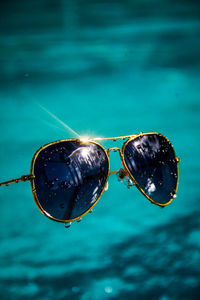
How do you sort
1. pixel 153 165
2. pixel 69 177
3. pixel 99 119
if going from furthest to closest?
pixel 99 119, pixel 153 165, pixel 69 177

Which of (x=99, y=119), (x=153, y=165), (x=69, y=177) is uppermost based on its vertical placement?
(x=99, y=119)

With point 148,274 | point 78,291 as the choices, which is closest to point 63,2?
point 78,291

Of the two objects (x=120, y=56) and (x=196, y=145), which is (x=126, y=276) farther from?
(x=120, y=56)

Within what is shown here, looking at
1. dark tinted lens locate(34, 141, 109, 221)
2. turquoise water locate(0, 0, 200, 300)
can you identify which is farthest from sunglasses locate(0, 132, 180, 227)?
turquoise water locate(0, 0, 200, 300)

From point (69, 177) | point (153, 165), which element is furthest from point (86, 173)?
point (153, 165)

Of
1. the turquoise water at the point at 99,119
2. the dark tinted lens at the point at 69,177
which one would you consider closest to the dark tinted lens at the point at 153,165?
the dark tinted lens at the point at 69,177

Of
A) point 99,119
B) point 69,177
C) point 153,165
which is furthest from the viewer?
point 99,119

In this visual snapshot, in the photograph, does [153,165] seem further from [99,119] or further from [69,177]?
[99,119]
